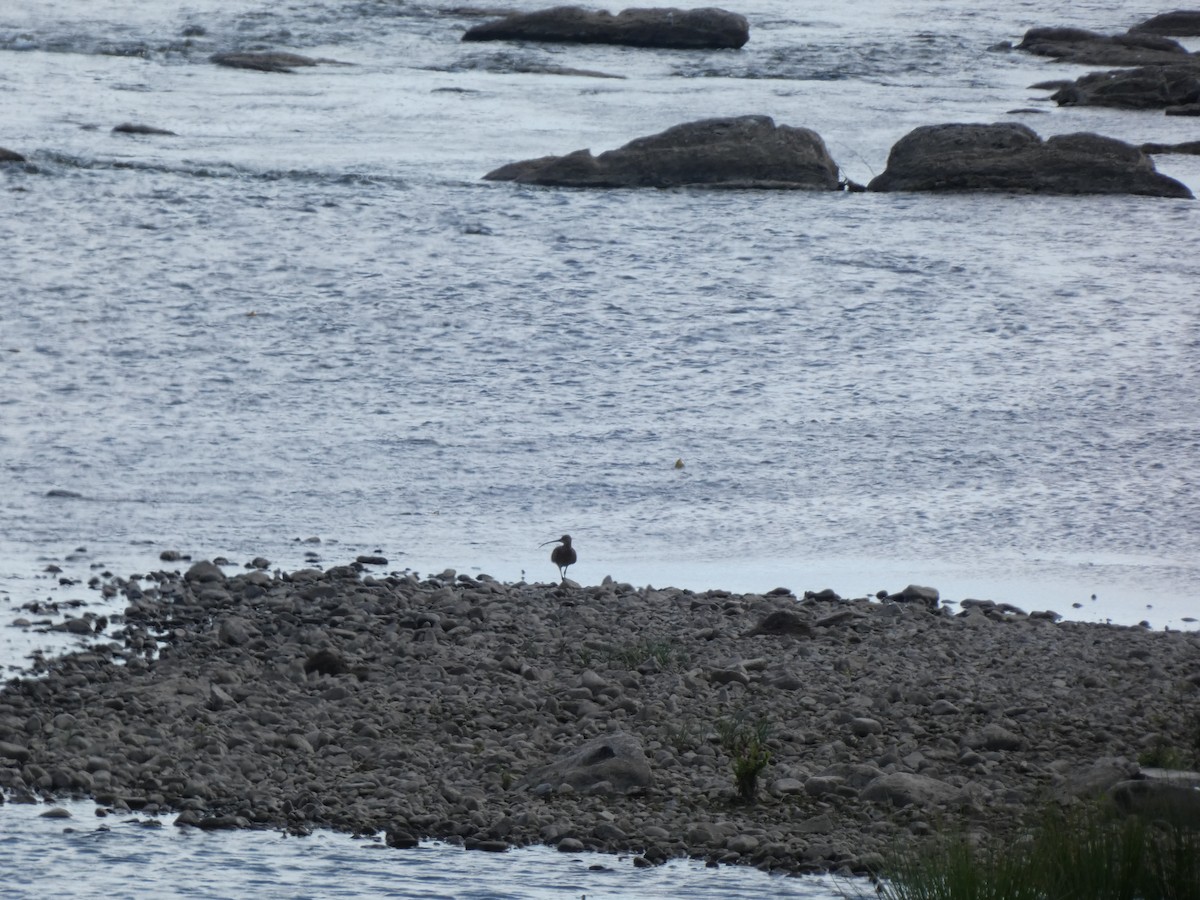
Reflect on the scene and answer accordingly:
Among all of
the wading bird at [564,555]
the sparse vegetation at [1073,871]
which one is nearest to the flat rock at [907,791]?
the sparse vegetation at [1073,871]

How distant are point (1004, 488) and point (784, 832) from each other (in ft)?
22.6

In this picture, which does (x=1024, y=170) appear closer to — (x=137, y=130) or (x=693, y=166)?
(x=693, y=166)

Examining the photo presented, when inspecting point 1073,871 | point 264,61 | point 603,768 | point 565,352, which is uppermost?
point 264,61

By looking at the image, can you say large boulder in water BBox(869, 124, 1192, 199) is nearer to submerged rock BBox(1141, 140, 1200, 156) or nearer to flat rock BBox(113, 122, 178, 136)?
submerged rock BBox(1141, 140, 1200, 156)

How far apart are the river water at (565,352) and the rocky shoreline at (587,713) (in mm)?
751

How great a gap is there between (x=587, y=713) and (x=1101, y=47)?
3237 cm

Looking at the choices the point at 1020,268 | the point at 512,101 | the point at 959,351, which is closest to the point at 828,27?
the point at 512,101

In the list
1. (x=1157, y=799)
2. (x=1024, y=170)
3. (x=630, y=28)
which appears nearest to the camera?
(x=1157, y=799)

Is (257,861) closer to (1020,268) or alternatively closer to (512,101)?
(1020,268)

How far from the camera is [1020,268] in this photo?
2136 centimetres

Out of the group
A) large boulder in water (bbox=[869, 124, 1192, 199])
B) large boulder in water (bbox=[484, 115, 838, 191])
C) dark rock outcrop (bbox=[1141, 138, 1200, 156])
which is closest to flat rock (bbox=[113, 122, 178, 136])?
large boulder in water (bbox=[484, 115, 838, 191])

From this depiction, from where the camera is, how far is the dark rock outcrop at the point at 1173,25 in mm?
40469

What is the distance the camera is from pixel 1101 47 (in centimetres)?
3797

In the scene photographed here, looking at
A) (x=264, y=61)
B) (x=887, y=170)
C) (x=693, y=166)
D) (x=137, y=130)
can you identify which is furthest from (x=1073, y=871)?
(x=264, y=61)
